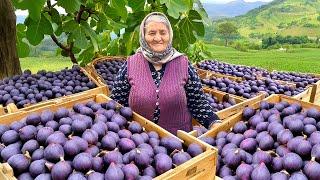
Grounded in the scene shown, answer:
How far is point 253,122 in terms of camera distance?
2.24m

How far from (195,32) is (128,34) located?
2.72 feet

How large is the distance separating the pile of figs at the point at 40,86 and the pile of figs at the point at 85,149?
1.22 meters

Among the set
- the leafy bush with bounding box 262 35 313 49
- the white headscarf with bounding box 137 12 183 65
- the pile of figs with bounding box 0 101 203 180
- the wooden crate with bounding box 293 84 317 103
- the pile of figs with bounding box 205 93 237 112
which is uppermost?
the white headscarf with bounding box 137 12 183 65

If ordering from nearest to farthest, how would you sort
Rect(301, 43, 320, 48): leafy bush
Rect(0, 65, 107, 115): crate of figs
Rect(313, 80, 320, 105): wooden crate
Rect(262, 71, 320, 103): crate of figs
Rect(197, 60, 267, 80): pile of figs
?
Rect(0, 65, 107, 115): crate of figs → Rect(262, 71, 320, 103): crate of figs → Rect(313, 80, 320, 105): wooden crate → Rect(197, 60, 267, 80): pile of figs → Rect(301, 43, 320, 48): leafy bush

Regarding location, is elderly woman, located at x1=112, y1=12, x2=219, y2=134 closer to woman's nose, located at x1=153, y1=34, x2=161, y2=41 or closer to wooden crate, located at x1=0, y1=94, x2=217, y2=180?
woman's nose, located at x1=153, y1=34, x2=161, y2=41

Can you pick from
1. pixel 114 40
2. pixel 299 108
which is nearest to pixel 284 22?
pixel 114 40

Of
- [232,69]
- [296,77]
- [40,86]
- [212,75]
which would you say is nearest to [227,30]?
[232,69]

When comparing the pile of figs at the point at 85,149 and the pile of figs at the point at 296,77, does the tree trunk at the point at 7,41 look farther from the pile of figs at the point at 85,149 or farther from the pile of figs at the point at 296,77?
the pile of figs at the point at 296,77

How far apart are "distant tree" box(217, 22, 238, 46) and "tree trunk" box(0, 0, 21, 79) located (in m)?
20.0

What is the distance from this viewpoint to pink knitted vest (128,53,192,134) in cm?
263

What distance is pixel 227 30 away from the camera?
23.6 meters

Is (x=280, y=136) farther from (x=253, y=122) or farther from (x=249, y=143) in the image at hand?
(x=253, y=122)

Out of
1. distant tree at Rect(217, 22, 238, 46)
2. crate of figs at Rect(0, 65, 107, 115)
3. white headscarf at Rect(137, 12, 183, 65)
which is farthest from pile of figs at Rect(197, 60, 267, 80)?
distant tree at Rect(217, 22, 238, 46)

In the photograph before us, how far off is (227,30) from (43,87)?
21.2 meters
